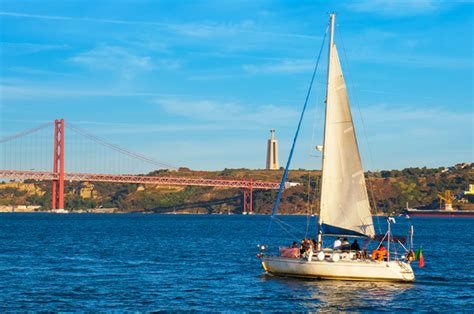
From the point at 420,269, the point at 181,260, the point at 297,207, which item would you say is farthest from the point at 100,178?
the point at 420,269

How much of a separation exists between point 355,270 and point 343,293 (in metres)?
1.82

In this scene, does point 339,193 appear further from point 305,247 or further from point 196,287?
point 196,287

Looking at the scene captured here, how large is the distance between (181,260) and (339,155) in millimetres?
14120

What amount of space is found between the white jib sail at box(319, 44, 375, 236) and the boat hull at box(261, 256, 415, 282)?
1.42 m

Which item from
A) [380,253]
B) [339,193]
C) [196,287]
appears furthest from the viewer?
[339,193]

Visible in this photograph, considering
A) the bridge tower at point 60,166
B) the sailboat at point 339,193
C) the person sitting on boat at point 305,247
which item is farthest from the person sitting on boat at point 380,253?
the bridge tower at point 60,166

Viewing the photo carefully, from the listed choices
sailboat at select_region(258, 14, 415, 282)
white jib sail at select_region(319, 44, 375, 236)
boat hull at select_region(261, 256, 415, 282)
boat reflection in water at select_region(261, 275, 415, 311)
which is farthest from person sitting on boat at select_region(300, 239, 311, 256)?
boat reflection in water at select_region(261, 275, 415, 311)

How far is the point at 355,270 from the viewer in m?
29.2

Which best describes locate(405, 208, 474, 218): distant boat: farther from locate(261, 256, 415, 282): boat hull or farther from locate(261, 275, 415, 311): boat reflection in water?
locate(261, 275, 415, 311): boat reflection in water

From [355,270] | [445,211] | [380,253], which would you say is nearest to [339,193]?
[380,253]

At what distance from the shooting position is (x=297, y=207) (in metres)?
190

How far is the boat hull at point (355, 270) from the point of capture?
29.2 m

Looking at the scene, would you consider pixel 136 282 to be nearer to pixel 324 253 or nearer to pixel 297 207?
pixel 324 253

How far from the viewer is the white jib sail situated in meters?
30.2
